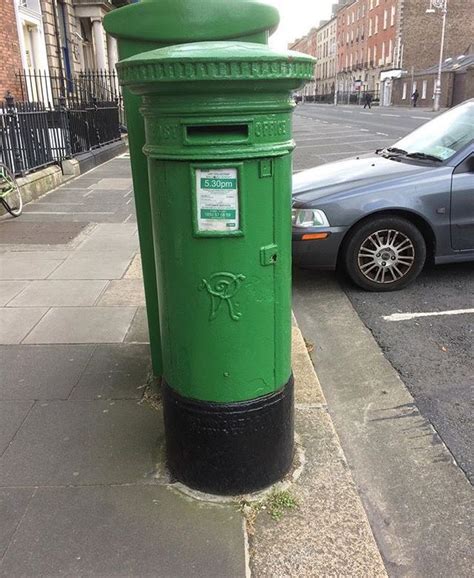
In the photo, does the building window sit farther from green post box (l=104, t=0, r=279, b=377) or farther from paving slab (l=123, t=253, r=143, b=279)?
green post box (l=104, t=0, r=279, b=377)

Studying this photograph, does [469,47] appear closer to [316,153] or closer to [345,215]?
[316,153]

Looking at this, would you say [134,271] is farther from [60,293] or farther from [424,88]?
[424,88]

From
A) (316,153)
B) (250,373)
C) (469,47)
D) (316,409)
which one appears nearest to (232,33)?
(250,373)

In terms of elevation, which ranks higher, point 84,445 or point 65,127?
point 65,127

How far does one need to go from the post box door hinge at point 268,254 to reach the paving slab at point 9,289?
3352 mm

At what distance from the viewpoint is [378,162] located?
6.07 m

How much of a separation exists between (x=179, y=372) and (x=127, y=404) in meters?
0.95

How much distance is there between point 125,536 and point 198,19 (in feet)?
7.07

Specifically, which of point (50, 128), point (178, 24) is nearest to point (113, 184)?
point (50, 128)

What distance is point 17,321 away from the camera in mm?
4539

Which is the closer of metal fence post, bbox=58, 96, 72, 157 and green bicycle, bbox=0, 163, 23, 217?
green bicycle, bbox=0, 163, 23, 217

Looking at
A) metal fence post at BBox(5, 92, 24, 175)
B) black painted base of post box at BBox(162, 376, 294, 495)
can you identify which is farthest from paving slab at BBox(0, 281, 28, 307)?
metal fence post at BBox(5, 92, 24, 175)

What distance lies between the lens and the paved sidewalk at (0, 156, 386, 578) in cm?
224

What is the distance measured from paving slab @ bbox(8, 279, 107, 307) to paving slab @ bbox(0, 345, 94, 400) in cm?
91
